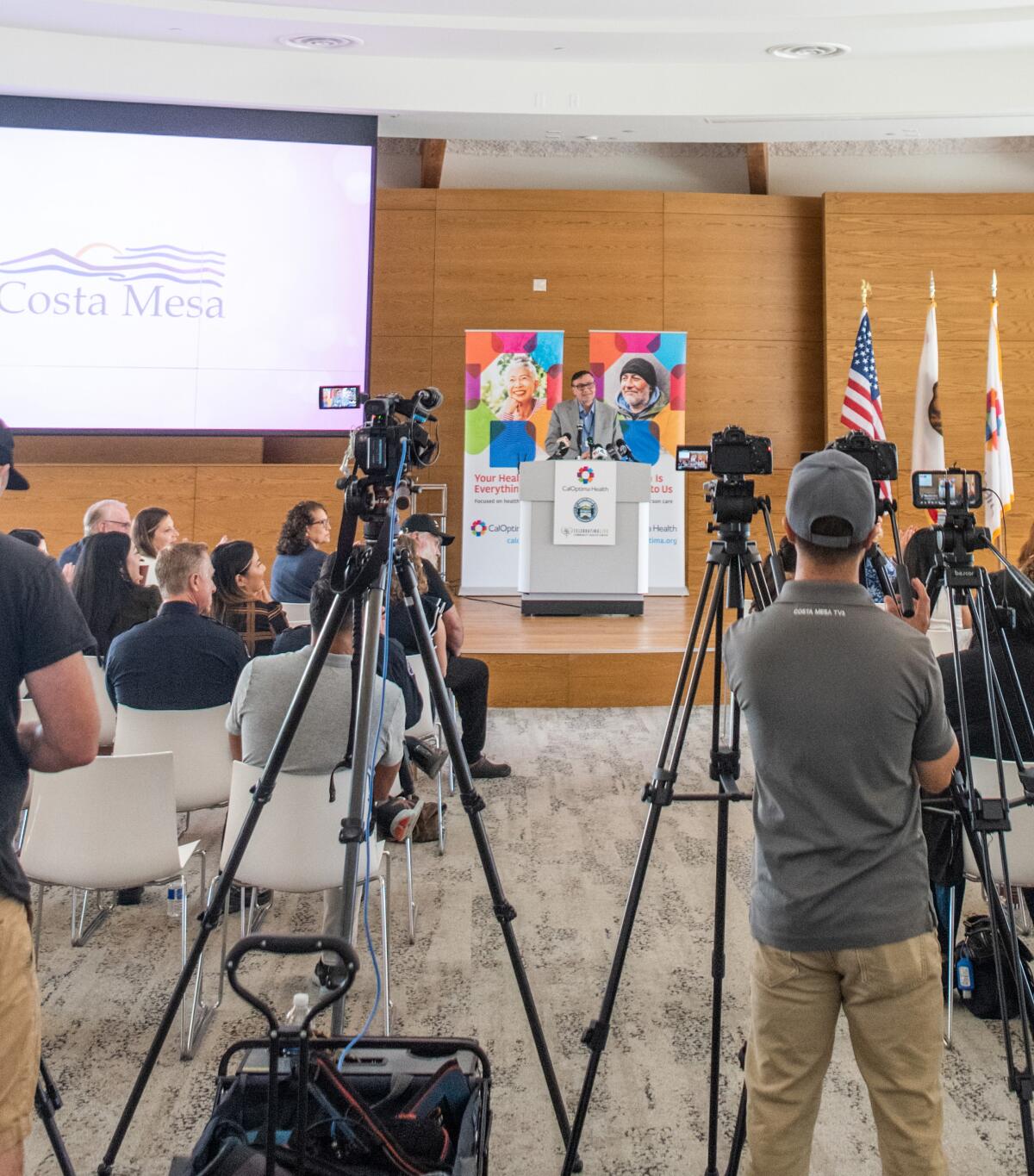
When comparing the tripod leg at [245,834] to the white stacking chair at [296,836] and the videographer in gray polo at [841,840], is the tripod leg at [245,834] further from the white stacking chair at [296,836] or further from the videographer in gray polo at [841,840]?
the videographer in gray polo at [841,840]

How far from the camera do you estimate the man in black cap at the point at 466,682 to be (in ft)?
17.1

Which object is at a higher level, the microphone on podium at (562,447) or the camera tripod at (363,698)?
the microphone on podium at (562,447)

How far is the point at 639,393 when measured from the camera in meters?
10.4

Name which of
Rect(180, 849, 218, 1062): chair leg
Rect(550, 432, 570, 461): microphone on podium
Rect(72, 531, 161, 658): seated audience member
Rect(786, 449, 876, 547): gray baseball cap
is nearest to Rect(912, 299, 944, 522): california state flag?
Rect(550, 432, 570, 461): microphone on podium

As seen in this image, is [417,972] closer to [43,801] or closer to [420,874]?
[420,874]

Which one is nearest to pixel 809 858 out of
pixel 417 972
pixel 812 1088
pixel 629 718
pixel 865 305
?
pixel 812 1088

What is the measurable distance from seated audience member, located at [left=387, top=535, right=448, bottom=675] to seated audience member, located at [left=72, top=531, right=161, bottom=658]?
3.47 ft

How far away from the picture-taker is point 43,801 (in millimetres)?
2969

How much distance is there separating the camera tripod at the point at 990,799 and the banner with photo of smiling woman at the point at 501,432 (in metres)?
7.35

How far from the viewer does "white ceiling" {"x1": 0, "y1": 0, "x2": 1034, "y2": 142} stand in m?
7.56

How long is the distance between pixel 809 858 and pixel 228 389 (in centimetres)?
776

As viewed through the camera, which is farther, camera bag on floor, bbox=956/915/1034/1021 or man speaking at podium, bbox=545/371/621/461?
man speaking at podium, bbox=545/371/621/461

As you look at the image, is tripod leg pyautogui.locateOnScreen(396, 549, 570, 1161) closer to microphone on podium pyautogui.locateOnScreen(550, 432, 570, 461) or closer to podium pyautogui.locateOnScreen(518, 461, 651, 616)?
podium pyautogui.locateOnScreen(518, 461, 651, 616)

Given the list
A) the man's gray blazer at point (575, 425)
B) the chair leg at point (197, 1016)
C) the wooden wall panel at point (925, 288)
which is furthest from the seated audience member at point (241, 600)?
the wooden wall panel at point (925, 288)
